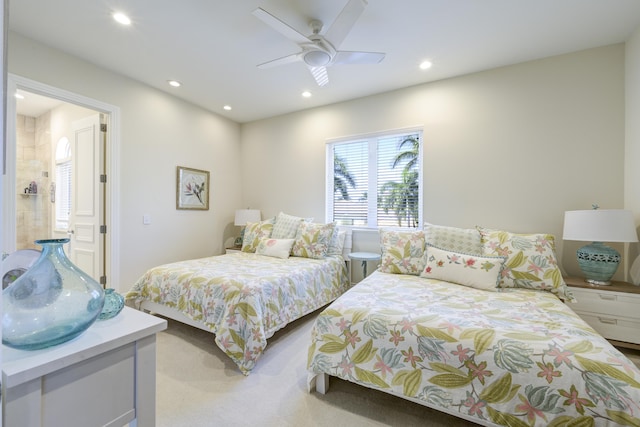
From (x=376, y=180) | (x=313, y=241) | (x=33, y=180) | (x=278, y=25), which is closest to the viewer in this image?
(x=278, y=25)

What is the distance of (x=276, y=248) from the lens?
11.3 ft

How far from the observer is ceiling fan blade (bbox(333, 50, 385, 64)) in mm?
2355

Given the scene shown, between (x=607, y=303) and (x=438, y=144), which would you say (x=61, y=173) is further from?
(x=607, y=303)

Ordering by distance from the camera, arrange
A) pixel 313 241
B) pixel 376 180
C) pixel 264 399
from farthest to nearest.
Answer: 1. pixel 376 180
2. pixel 313 241
3. pixel 264 399

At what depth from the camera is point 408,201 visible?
353 centimetres

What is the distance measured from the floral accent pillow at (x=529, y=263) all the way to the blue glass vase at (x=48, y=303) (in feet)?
8.96

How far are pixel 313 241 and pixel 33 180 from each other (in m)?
4.63

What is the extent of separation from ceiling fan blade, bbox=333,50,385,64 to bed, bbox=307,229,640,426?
6.23ft

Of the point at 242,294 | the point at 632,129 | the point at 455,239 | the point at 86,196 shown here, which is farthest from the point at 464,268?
the point at 86,196

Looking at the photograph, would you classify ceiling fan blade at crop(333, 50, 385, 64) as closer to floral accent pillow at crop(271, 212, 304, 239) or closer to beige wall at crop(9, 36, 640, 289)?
beige wall at crop(9, 36, 640, 289)

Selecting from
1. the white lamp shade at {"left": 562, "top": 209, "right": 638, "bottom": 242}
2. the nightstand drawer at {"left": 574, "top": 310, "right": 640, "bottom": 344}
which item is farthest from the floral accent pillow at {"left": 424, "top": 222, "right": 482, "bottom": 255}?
the nightstand drawer at {"left": 574, "top": 310, "right": 640, "bottom": 344}

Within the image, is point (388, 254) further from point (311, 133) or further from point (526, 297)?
point (311, 133)

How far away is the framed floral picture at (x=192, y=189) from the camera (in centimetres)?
385

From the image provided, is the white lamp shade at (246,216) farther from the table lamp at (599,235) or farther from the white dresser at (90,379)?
the table lamp at (599,235)
